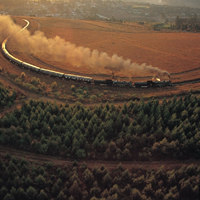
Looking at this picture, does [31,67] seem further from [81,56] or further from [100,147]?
[100,147]

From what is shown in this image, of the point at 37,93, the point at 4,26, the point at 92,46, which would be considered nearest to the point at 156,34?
the point at 92,46

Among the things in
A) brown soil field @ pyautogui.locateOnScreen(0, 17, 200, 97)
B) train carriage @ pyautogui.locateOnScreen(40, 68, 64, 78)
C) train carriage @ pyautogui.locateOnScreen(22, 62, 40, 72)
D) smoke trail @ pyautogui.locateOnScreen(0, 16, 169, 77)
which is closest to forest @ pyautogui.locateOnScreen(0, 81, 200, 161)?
brown soil field @ pyautogui.locateOnScreen(0, 17, 200, 97)

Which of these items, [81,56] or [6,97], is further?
[81,56]

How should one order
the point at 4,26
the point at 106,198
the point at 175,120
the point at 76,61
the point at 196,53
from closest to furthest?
the point at 106,198 < the point at 175,120 < the point at 76,61 < the point at 196,53 < the point at 4,26

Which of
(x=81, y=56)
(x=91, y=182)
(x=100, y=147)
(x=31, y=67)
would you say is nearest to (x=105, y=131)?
(x=100, y=147)

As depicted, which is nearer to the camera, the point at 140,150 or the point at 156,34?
the point at 140,150

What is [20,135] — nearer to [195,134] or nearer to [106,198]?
[106,198]
